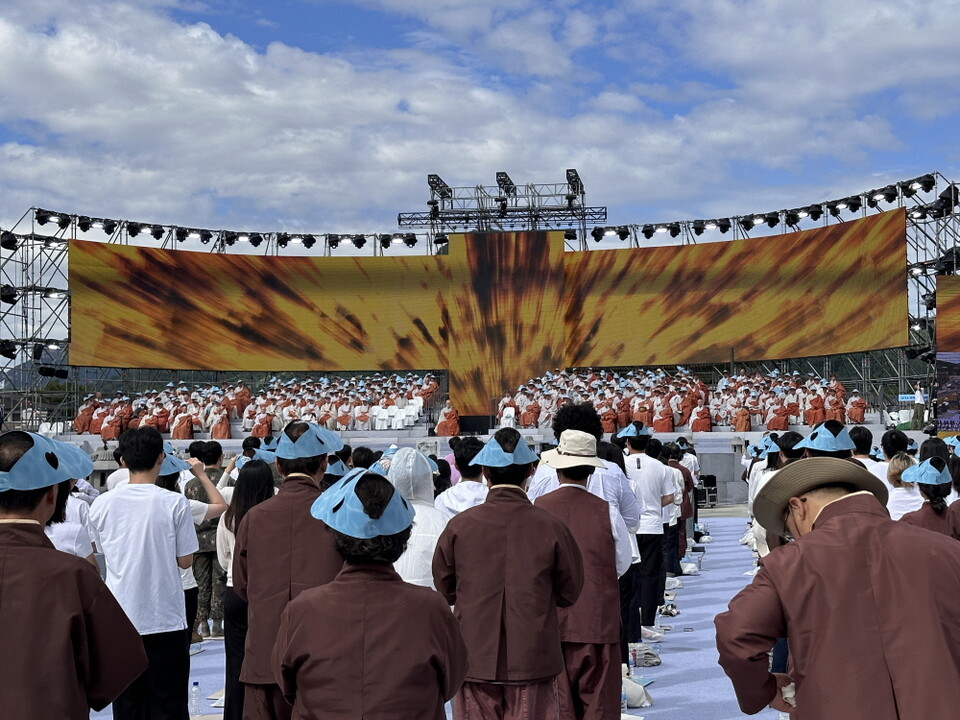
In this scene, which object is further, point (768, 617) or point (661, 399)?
point (661, 399)

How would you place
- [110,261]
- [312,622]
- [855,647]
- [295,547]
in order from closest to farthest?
[855,647] → [312,622] → [295,547] → [110,261]

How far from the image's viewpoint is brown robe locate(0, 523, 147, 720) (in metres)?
2.51

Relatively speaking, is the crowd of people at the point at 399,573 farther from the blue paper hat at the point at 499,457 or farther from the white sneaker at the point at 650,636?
the white sneaker at the point at 650,636

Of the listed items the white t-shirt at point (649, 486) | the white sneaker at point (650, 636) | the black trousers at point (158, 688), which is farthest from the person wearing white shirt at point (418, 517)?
the white sneaker at point (650, 636)

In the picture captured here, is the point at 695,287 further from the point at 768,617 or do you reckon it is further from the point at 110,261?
the point at 768,617

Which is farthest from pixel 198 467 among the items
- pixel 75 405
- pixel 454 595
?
pixel 75 405

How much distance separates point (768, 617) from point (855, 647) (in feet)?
0.68

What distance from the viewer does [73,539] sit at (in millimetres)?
4371

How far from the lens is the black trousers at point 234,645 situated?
4.95 m

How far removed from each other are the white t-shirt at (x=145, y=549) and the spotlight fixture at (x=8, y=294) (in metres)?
28.0

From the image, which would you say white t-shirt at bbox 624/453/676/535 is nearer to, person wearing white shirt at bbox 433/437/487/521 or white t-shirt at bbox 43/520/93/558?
person wearing white shirt at bbox 433/437/487/521

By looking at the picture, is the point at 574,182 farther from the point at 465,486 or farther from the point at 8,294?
the point at 465,486

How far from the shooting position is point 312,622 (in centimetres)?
267

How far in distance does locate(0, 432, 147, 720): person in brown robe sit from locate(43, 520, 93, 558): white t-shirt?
1724 mm
